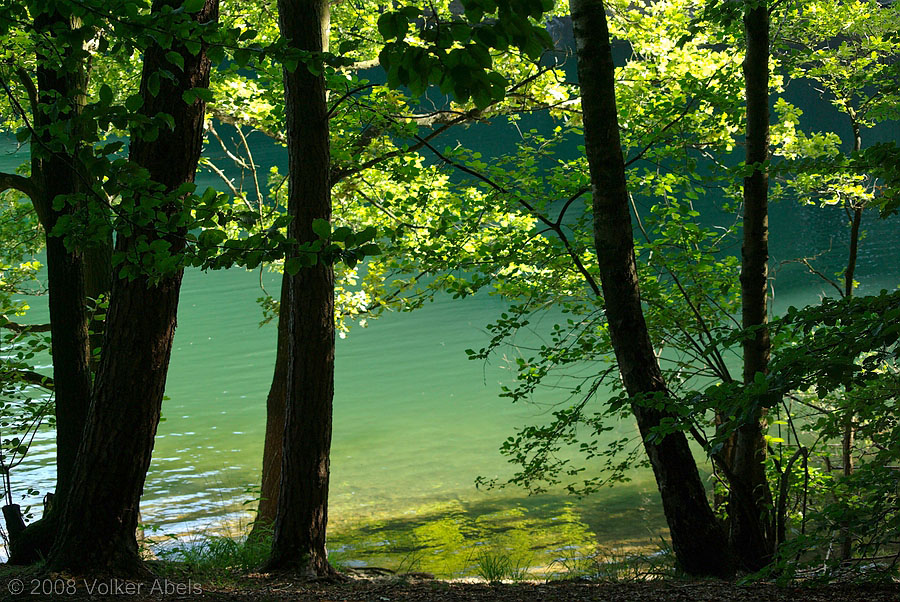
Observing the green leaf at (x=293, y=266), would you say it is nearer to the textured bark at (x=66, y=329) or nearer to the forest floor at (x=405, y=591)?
the forest floor at (x=405, y=591)

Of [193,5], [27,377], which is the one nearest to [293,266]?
[193,5]

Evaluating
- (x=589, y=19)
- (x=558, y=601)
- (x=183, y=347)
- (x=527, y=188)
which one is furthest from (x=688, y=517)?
(x=183, y=347)

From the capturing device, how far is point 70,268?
490 cm

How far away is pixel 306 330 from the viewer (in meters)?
5.16

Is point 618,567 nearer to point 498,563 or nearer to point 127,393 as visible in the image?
point 498,563

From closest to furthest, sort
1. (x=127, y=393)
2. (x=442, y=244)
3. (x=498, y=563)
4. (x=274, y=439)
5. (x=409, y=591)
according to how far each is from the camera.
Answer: (x=127, y=393) → (x=409, y=591) → (x=442, y=244) → (x=274, y=439) → (x=498, y=563)

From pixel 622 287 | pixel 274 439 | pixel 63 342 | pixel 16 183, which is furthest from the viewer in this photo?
pixel 274 439

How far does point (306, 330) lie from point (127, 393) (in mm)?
1347

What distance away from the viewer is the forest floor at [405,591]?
3721mm

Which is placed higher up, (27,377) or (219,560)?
→ (27,377)

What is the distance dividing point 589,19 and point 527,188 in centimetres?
282

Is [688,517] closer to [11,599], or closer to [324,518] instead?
[324,518]

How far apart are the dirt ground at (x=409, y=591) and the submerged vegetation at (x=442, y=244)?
168mm

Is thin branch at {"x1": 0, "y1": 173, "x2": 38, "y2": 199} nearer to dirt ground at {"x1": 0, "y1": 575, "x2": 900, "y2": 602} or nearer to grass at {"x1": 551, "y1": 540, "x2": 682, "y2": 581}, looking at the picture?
dirt ground at {"x1": 0, "y1": 575, "x2": 900, "y2": 602}
